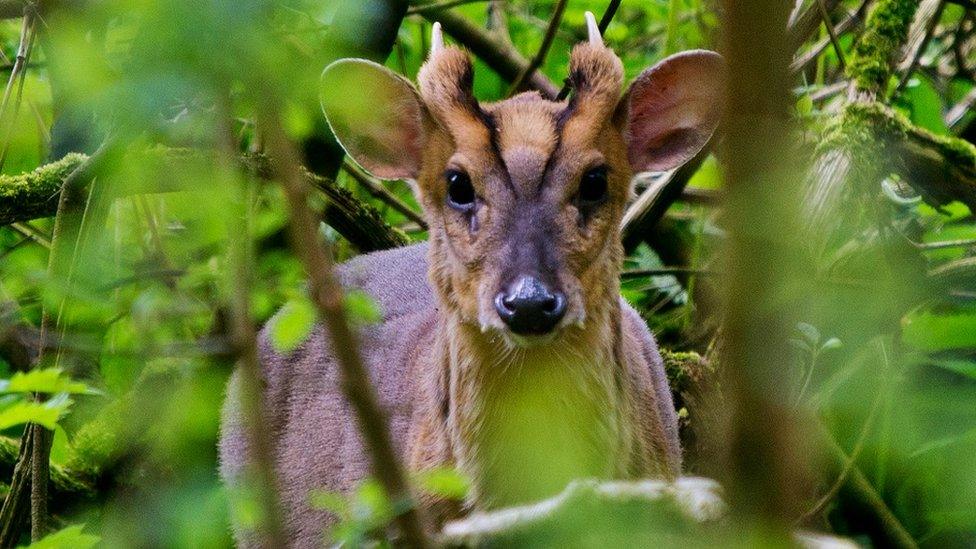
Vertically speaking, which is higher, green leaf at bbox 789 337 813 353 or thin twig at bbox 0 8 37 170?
thin twig at bbox 0 8 37 170

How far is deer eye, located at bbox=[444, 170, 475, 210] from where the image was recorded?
395 cm

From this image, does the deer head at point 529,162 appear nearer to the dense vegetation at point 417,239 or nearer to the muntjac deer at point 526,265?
the muntjac deer at point 526,265

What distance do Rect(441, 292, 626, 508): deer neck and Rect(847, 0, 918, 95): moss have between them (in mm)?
2162

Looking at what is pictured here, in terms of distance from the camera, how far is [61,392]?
246cm

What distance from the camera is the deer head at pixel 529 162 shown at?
3660mm

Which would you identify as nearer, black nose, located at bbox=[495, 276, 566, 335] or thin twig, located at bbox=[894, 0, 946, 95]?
black nose, located at bbox=[495, 276, 566, 335]

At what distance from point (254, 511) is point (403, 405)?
2.47 meters

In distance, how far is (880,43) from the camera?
5.63 m

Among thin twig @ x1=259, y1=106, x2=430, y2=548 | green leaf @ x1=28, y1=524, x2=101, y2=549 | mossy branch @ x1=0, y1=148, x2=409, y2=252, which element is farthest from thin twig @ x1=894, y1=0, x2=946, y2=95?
thin twig @ x1=259, y1=106, x2=430, y2=548

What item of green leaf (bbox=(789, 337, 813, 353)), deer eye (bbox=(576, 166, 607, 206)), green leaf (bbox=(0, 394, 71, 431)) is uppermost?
deer eye (bbox=(576, 166, 607, 206))

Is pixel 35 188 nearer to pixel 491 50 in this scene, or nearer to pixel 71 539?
pixel 71 539

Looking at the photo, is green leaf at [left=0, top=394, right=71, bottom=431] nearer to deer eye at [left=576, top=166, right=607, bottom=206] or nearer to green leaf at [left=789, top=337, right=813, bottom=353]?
deer eye at [left=576, top=166, right=607, bottom=206]

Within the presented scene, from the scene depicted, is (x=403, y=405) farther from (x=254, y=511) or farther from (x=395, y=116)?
(x=254, y=511)

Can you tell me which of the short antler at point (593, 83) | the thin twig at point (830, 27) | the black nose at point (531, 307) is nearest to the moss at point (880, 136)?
the thin twig at point (830, 27)
